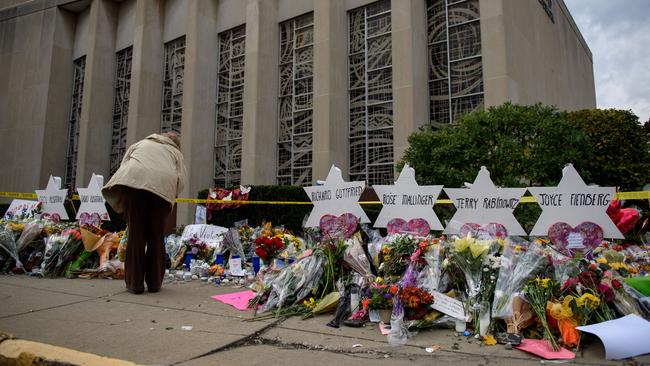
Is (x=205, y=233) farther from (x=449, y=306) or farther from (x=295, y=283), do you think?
(x=449, y=306)

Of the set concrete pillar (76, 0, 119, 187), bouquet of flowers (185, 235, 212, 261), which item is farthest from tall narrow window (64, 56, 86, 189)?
bouquet of flowers (185, 235, 212, 261)

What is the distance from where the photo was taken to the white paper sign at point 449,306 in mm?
3828

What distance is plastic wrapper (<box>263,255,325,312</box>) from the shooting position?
186 inches

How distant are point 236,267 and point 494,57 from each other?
31.1ft

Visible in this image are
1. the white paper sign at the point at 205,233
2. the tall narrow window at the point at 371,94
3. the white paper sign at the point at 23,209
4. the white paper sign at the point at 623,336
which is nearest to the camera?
the white paper sign at the point at 623,336

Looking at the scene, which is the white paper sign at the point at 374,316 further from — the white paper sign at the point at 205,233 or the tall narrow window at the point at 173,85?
the tall narrow window at the point at 173,85

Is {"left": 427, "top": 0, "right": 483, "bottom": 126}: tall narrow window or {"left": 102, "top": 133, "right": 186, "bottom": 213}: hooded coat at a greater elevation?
{"left": 427, "top": 0, "right": 483, "bottom": 126}: tall narrow window

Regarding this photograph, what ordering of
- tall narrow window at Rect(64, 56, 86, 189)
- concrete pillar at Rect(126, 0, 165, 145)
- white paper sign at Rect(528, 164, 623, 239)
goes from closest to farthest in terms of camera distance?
1. white paper sign at Rect(528, 164, 623, 239)
2. concrete pillar at Rect(126, 0, 165, 145)
3. tall narrow window at Rect(64, 56, 86, 189)

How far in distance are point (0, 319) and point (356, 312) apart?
355 centimetres

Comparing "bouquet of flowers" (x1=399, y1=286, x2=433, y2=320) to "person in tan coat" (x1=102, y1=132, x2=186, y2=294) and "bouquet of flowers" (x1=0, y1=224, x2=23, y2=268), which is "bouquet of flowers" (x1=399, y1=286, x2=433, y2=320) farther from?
"bouquet of flowers" (x1=0, y1=224, x2=23, y2=268)

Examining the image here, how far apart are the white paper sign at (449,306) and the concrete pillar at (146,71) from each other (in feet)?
63.6

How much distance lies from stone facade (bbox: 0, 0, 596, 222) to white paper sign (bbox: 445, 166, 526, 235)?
7.89 m

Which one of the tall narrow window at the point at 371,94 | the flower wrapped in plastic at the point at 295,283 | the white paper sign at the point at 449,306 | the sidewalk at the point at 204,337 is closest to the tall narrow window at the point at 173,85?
the tall narrow window at the point at 371,94

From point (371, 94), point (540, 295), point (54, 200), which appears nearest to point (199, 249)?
point (54, 200)
